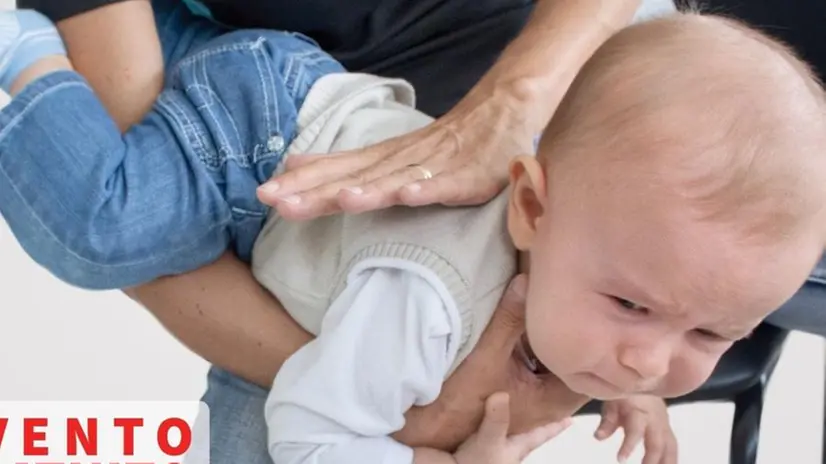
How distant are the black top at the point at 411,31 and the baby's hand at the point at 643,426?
32cm

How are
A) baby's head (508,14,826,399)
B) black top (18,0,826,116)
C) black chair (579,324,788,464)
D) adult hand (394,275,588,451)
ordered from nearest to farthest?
baby's head (508,14,826,399) → adult hand (394,275,588,451) → black top (18,0,826,116) → black chair (579,324,788,464)

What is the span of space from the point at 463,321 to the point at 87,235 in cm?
A: 27

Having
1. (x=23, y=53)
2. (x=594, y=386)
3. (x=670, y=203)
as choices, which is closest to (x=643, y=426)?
(x=594, y=386)

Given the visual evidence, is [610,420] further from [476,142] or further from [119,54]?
[119,54]

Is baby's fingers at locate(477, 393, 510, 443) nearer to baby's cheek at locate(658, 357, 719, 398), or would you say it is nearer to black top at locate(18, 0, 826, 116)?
baby's cheek at locate(658, 357, 719, 398)

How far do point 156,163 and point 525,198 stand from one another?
276 mm

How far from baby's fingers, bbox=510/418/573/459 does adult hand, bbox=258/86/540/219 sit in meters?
0.19

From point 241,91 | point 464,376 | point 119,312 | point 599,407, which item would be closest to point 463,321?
point 464,376

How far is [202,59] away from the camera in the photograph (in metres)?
0.82

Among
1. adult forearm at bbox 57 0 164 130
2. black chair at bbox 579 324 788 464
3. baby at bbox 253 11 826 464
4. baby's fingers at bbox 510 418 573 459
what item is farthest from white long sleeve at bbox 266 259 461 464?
black chair at bbox 579 324 788 464

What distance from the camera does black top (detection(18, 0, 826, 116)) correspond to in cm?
91

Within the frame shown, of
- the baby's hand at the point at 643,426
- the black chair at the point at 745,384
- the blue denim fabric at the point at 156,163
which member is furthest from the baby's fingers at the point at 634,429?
the blue denim fabric at the point at 156,163

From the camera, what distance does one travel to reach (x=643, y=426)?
3.10ft

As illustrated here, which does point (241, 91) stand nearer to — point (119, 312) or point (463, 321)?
point (463, 321)
